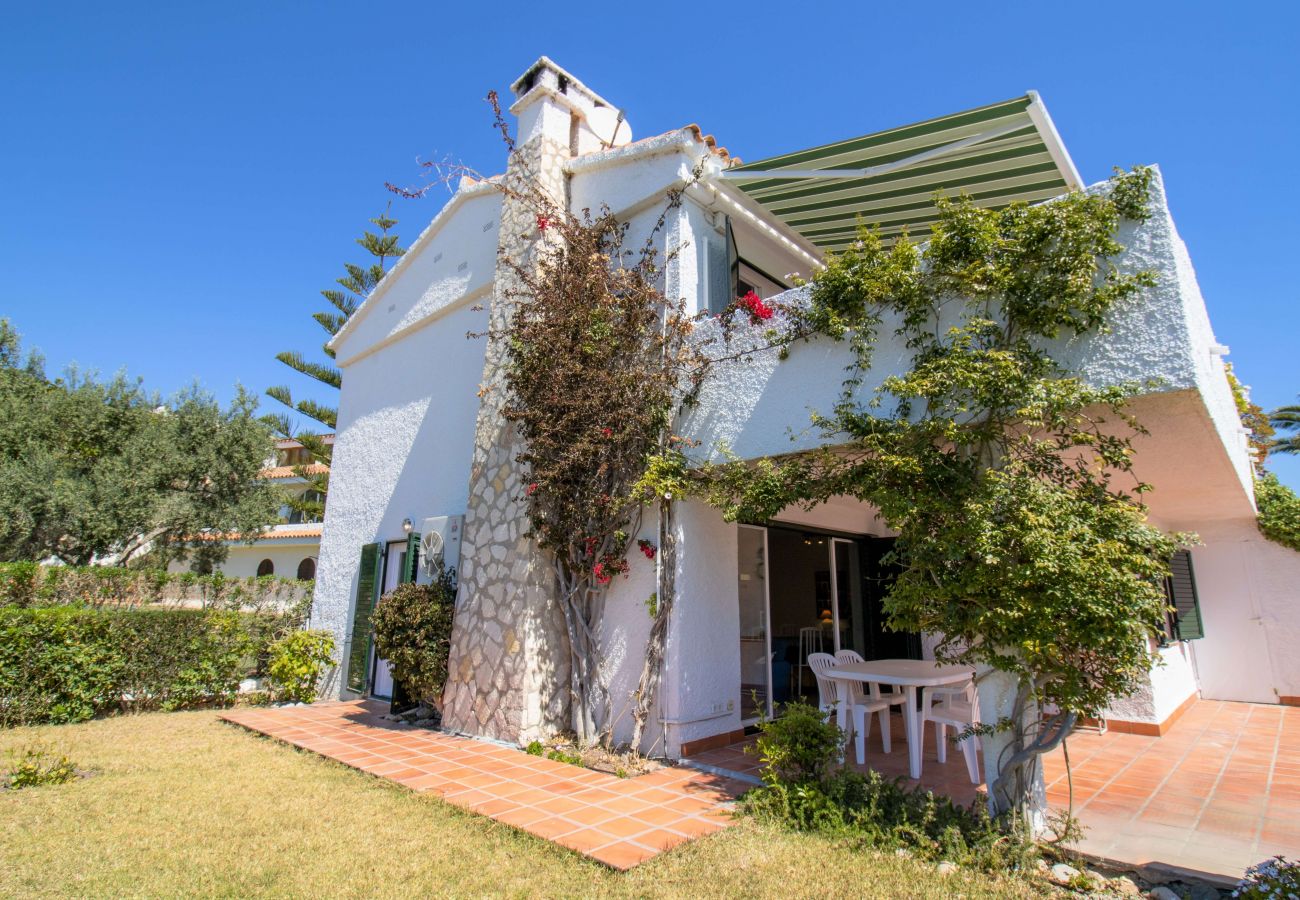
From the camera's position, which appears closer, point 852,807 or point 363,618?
point 852,807

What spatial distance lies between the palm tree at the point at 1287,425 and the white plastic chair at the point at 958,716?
3922cm

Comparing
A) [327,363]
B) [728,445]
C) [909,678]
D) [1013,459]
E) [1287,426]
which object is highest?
[1287,426]

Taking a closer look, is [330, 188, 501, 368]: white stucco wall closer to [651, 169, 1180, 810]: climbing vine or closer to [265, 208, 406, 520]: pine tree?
[651, 169, 1180, 810]: climbing vine

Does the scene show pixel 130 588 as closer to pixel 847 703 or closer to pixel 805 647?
pixel 805 647

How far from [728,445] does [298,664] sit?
9.05 metres

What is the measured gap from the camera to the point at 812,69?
351 inches

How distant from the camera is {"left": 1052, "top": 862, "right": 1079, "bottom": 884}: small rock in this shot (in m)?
4.22

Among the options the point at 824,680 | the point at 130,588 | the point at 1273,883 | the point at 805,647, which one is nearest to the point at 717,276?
the point at 824,680

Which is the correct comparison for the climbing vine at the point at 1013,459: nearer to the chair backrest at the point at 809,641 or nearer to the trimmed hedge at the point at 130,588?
the chair backrest at the point at 809,641

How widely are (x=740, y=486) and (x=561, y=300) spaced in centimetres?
354

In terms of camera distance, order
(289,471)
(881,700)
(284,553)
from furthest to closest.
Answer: (289,471) < (284,553) < (881,700)

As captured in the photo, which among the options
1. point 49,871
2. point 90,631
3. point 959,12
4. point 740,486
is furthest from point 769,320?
point 90,631

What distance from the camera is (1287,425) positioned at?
35312 millimetres

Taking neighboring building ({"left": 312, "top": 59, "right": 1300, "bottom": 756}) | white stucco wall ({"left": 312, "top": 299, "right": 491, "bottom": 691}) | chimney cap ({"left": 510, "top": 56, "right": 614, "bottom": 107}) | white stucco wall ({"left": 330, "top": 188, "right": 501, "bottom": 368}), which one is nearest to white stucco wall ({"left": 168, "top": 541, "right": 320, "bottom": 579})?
white stucco wall ({"left": 312, "top": 299, "right": 491, "bottom": 691})
